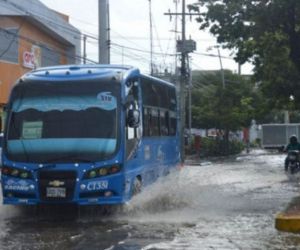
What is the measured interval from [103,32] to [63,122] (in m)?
13.6

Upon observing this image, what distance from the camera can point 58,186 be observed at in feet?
43.4

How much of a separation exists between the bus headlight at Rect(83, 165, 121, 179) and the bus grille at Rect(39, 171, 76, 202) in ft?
0.94

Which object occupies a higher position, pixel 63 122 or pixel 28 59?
pixel 28 59

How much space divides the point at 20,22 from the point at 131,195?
85.8 ft

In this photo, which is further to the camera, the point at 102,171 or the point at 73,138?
the point at 73,138

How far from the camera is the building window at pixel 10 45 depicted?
36.5m

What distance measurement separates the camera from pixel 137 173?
14938mm

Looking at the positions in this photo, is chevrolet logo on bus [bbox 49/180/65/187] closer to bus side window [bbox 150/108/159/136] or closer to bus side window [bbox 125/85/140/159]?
bus side window [bbox 125/85/140/159]

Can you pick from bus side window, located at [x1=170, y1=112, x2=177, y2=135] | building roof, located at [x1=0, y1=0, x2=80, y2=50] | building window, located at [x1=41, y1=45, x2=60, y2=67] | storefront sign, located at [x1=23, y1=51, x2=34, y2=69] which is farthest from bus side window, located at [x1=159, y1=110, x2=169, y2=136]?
building window, located at [x1=41, y1=45, x2=60, y2=67]

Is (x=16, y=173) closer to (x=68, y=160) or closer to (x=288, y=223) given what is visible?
(x=68, y=160)

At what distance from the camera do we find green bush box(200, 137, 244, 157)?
52812mm

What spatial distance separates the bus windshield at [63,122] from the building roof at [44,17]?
69.8ft

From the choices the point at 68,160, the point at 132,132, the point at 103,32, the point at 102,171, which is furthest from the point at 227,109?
the point at 68,160

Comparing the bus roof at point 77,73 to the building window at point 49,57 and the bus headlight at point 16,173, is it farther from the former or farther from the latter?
the building window at point 49,57
